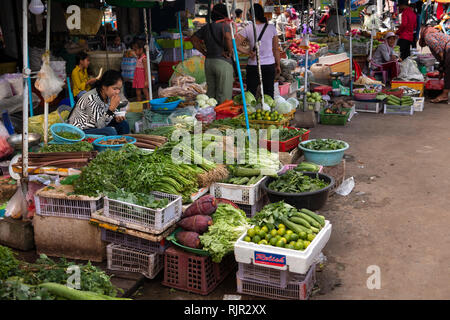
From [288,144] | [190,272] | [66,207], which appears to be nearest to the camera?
[190,272]

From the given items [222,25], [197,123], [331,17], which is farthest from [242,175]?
[331,17]

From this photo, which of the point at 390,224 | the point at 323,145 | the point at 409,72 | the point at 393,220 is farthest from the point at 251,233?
the point at 409,72

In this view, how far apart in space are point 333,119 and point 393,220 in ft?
15.8

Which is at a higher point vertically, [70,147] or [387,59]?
[387,59]

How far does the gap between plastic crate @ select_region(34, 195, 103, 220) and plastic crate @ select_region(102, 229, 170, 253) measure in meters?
0.23

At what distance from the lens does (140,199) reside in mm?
4043

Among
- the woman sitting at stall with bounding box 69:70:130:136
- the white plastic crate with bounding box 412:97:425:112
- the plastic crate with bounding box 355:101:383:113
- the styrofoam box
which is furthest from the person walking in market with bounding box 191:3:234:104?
the white plastic crate with bounding box 412:97:425:112

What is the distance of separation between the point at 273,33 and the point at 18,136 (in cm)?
448

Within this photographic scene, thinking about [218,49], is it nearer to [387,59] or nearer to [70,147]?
[70,147]

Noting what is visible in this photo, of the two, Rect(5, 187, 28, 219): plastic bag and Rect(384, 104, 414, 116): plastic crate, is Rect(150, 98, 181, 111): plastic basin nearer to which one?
Rect(5, 187, 28, 219): plastic bag

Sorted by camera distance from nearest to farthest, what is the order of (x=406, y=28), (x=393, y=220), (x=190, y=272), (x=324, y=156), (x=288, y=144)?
(x=190, y=272) → (x=393, y=220) → (x=324, y=156) → (x=288, y=144) → (x=406, y=28)

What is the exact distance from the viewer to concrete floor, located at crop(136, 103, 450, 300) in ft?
12.5

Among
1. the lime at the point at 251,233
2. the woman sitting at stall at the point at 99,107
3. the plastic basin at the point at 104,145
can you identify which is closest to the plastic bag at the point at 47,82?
the plastic basin at the point at 104,145

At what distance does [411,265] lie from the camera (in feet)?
13.4
